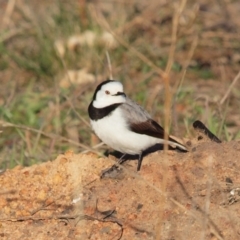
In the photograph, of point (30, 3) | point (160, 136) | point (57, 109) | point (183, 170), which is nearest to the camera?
point (183, 170)

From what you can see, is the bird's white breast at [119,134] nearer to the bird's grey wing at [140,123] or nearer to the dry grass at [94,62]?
the bird's grey wing at [140,123]

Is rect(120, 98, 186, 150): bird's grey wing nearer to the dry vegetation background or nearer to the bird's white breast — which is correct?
the bird's white breast

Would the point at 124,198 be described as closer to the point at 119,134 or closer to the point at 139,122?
the point at 119,134

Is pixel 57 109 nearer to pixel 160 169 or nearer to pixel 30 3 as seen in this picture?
pixel 160 169

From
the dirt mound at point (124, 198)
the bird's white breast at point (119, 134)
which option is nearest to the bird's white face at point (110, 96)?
the bird's white breast at point (119, 134)

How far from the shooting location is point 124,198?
5012mm

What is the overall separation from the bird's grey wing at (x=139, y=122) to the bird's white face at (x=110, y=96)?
3.2 inches

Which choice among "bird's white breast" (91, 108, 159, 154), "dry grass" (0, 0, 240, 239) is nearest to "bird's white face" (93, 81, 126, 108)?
"bird's white breast" (91, 108, 159, 154)

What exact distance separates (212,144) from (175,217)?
3.10 feet

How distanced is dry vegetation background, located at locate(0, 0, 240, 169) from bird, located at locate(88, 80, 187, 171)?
4.52 feet

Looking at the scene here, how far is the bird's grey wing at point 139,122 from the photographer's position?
5.66 metres

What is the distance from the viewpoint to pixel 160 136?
573cm

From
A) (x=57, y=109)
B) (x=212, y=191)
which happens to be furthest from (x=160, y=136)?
(x=57, y=109)

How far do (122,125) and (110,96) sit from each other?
1.08 feet
